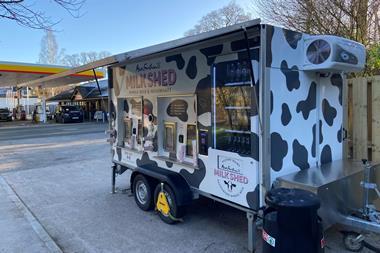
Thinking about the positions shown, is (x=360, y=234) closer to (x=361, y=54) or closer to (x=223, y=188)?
(x=223, y=188)

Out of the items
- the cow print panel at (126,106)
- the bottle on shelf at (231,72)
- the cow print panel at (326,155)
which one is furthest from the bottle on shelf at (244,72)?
the cow print panel at (126,106)

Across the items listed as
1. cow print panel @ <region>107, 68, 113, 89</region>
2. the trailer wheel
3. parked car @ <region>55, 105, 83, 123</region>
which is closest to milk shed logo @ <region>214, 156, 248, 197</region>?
the trailer wheel

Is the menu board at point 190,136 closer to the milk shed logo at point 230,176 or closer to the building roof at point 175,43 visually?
the milk shed logo at point 230,176

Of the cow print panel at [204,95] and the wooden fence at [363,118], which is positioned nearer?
the cow print panel at [204,95]

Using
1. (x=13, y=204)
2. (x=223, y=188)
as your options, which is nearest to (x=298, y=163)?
(x=223, y=188)

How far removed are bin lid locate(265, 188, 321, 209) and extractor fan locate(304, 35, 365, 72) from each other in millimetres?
1569

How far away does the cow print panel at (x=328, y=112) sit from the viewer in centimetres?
413

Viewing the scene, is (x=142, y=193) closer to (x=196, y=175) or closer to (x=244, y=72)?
(x=196, y=175)

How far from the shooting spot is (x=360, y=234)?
3.60m

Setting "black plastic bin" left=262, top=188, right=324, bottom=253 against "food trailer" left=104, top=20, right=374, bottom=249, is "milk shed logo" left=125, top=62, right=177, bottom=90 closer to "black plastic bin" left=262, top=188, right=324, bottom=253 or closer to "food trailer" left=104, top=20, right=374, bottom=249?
"food trailer" left=104, top=20, right=374, bottom=249

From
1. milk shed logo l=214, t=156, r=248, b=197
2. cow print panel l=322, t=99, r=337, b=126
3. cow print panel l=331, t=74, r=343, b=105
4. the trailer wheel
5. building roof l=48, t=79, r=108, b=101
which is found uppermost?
building roof l=48, t=79, r=108, b=101

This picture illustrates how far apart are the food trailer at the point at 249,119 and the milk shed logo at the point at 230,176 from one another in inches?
0.5

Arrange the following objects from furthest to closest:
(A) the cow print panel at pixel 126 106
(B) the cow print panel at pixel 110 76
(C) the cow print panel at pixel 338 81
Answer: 1. (B) the cow print panel at pixel 110 76
2. (A) the cow print panel at pixel 126 106
3. (C) the cow print panel at pixel 338 81

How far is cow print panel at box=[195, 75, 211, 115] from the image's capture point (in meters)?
4.09
